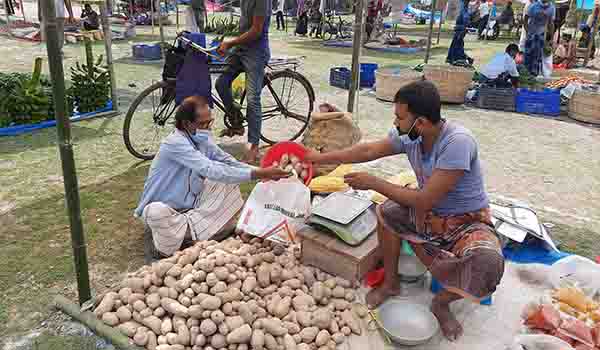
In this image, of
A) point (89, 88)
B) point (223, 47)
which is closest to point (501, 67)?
point (223, 47)

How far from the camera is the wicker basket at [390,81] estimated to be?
730cm

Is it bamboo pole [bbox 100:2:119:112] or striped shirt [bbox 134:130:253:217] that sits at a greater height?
bamboo pole [bbox 100:2:119:112]

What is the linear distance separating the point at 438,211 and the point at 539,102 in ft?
18.1

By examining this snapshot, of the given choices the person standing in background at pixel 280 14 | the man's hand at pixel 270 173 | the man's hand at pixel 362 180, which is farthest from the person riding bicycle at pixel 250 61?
the person standing in background at pixel 280 14

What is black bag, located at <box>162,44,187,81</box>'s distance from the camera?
4.09 meters

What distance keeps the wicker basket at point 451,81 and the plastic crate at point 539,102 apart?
786 millimetres

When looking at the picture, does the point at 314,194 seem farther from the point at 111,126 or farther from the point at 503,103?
the point at 503,103

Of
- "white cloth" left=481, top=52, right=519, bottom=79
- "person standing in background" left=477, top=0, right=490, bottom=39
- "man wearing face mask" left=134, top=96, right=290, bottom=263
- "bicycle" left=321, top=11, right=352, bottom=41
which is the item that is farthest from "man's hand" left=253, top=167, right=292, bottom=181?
"person standing in background" left=477, top=0, right=490, bottom=39

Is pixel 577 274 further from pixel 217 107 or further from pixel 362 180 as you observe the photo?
pixel 217 107

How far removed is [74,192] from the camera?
2287 mm

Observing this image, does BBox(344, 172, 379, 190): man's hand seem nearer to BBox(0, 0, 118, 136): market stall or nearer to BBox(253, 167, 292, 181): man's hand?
BBox(253, 167, 292, 181): man's hand

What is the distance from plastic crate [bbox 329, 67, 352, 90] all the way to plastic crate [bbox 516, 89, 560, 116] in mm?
2659

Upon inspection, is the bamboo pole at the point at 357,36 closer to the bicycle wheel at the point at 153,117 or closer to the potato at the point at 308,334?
the bicycle wheel at the point at 153,117

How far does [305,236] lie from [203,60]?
2019 mm
